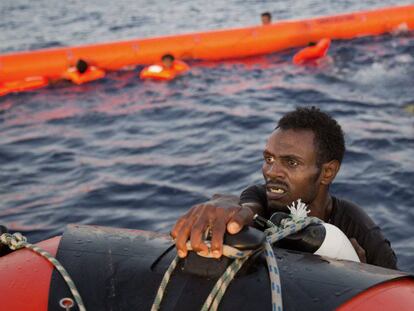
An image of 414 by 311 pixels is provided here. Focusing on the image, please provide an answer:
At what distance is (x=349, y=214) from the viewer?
2832mm

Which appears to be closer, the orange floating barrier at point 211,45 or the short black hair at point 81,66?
the short black hair at point 81,66

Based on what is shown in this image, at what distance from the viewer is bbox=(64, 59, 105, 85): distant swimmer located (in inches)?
400

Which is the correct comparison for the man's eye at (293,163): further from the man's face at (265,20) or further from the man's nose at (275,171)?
the man's face at (265,20)

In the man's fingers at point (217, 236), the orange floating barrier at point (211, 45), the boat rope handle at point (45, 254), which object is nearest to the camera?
the man's fingers at point (217, 236)

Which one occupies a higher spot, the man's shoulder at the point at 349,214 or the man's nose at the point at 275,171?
the man's nose at the point at 275,171

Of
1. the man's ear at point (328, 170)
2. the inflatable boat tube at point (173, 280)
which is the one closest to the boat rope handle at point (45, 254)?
the inflatable boat tube at point (173, 280)

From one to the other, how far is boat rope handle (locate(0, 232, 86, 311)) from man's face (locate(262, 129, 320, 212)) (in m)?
0.94

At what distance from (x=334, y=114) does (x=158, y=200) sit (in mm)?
3041

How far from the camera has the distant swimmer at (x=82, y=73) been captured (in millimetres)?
10164

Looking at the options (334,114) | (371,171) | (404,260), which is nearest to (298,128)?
(404,260)

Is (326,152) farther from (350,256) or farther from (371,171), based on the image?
(371,171)

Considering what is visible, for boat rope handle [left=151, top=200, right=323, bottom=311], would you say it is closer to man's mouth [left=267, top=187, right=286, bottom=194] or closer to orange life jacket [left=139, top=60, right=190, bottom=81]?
man's mouth [left=267, top=187, right=286, bottom=194]

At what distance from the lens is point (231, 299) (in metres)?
1.80

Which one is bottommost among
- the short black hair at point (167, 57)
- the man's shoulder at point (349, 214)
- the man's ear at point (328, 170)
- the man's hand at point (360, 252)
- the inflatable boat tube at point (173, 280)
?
the short black hair at point (167, 57)
